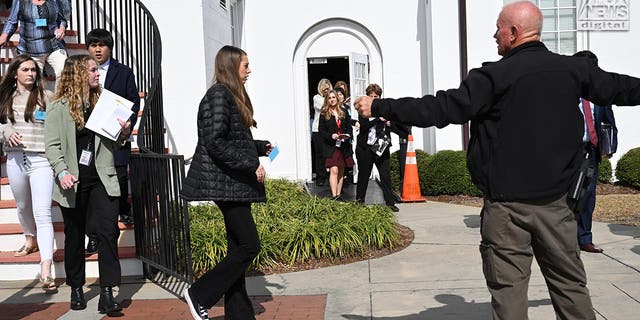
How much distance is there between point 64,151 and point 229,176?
5.13 feet

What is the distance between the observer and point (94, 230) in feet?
19.3

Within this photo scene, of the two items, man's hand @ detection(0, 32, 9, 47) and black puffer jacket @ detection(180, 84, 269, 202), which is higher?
man's hand @ detection(0, 32, 9, 47)

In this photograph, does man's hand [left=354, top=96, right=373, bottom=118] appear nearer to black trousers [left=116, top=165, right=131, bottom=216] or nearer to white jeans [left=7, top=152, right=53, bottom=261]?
black trousers [left=116, top=165, right=131, bottom=216]

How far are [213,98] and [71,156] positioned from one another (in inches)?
58.7

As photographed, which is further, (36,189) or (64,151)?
(36,189)

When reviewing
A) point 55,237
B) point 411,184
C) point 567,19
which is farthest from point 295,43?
point 55,237

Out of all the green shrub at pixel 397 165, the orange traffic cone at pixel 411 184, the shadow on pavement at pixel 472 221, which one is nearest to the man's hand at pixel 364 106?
the shadow on pavement at pixel 472 221

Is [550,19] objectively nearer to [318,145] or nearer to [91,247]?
[318,145]

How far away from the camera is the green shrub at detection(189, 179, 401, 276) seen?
693cm

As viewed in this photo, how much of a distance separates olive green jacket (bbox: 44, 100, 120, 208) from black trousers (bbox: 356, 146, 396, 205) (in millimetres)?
4704

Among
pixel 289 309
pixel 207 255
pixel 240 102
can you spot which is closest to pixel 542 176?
pixel 240 102

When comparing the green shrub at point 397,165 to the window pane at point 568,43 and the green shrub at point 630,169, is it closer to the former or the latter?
the window pane at point 568,43

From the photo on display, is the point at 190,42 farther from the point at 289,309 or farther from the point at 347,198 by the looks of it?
the point at 289,309

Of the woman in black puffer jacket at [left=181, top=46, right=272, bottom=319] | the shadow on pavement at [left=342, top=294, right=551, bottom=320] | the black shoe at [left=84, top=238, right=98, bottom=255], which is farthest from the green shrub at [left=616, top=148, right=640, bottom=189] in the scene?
the black shoe at [left=84, top=238, right=98, bottom=255]
